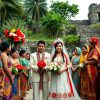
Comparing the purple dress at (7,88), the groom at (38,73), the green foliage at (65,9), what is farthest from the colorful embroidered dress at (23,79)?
the green foliage at (65,9)

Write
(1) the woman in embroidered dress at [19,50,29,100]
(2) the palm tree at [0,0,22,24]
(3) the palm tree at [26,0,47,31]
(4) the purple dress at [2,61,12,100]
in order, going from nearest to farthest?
(4) the purple dress at [2,61,12,100] → (1) the woman in embroidered dress at [19,50,29,100] → (2) the palm tree at [0,0,22,24] → (3) the palm tree at [26,0,47,31]

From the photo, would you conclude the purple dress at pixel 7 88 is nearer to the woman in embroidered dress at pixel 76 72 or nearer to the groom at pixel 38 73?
the groom at pixel 38 73

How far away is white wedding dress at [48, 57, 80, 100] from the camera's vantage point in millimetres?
8102

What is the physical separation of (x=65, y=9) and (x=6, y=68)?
148ft

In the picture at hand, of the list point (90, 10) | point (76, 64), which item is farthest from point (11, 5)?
point (76, 64)

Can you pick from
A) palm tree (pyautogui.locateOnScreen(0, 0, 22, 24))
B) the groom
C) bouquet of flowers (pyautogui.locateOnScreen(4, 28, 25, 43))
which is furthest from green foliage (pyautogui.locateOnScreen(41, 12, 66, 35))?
the groom

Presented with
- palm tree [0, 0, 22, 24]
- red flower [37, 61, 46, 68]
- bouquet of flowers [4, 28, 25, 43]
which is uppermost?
palm tree [0, 0, 22, 24]

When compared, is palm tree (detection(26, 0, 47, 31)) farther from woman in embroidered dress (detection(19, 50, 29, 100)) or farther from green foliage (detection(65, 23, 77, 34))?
woman in embroidered dress (detection(19, 50, 29, 100))

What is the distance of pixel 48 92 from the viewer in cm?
821

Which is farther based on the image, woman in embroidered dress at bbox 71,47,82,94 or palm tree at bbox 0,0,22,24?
palm tree at bbox 0,0,22,24

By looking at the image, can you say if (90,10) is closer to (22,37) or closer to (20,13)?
(20,13)

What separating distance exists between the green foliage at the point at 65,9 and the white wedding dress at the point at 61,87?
42186mm

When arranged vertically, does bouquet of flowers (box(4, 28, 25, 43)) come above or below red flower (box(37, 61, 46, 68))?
above

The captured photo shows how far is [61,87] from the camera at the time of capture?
817 centimetres
